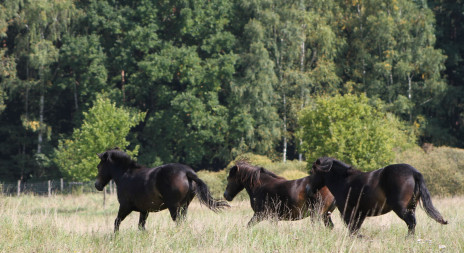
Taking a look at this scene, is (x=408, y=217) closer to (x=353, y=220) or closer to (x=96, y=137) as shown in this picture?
(x=353, y=220)

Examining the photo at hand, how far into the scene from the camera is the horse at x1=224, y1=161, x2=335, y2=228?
34.9 feet

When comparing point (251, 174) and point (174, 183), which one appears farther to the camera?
point (251, 174)

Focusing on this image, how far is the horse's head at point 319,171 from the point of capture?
10.0 m

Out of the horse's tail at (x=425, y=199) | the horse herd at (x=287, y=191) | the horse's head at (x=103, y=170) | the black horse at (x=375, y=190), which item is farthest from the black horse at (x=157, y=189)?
the horse's tail at (x=425, y=199)

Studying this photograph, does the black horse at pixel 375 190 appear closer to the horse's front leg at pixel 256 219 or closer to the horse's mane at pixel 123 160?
the horse's front leg at pixel 256 219

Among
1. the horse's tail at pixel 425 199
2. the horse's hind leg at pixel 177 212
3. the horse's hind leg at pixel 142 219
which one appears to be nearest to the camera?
the horse's tail at pixel 425 199

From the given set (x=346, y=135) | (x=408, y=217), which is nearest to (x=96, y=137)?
(x=346, y=135)

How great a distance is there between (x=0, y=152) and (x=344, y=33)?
27635mm

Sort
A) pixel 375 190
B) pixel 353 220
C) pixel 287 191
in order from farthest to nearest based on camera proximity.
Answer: pixel 287 191 → pixel 375 190 → pixel 353 220

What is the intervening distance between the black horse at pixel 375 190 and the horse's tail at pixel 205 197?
1832 mm

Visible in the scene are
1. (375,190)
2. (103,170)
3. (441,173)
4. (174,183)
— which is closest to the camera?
(375,190)

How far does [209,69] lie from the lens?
3988 cm

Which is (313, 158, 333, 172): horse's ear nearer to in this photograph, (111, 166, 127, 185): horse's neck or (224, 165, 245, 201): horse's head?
(224, 165, 245, 201): horse's head

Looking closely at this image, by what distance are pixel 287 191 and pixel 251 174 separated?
0.89m
